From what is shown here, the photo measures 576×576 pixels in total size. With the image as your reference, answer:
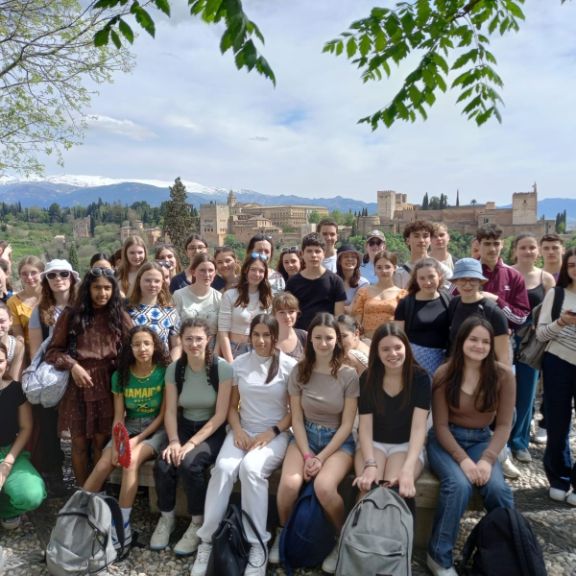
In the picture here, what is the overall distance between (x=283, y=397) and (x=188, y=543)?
3.72 ft

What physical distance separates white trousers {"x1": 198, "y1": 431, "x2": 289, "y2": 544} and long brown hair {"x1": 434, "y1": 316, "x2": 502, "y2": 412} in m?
1.26

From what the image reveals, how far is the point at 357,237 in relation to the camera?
68938 mm

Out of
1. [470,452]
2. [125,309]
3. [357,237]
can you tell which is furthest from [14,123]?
[357,237]

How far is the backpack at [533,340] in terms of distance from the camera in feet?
11.2

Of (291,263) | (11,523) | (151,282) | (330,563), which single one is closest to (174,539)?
(330,563)

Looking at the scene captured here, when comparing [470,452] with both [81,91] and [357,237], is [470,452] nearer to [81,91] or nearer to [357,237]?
[81,91]

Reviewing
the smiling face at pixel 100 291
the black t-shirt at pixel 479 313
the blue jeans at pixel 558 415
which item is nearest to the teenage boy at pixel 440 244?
the black t-shirt at pixel 479 313

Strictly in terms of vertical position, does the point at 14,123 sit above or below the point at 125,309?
above

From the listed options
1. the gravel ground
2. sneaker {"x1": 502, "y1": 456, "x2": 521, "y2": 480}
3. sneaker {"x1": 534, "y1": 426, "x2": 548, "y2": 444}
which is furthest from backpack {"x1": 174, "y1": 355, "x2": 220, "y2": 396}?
sneaker {"x1": 534, "y1": 426, "x2": 548, "y2": 444}

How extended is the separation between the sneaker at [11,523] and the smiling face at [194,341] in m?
1.72

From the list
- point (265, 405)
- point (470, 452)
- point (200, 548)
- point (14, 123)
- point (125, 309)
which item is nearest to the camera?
point (200, 548)

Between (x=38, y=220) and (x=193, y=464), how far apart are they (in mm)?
126706

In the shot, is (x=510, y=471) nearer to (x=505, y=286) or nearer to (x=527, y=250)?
(x=505, y=286)

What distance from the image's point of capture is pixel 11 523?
3.24m
